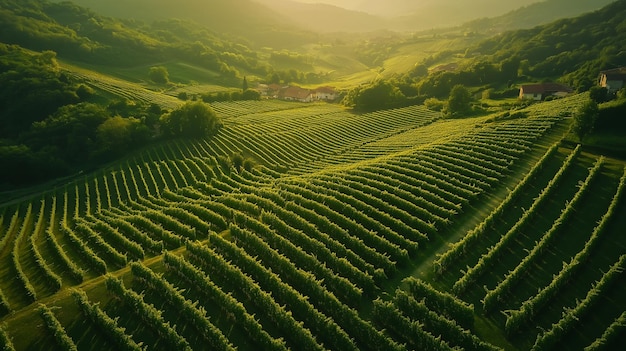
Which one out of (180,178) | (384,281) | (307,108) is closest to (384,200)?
(384,281)

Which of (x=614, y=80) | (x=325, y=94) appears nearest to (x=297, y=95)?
(x=325, y=94)

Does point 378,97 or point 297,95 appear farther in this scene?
point 297,95

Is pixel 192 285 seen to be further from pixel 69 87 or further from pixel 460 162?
pixel 69 87

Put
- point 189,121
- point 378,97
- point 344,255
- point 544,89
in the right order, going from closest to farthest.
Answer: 1. point 344,255
2. point 189,121
3. point 544,89
4. point 378,97

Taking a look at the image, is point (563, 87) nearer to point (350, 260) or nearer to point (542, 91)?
point (542, 91)

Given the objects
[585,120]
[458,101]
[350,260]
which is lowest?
[350,260]
